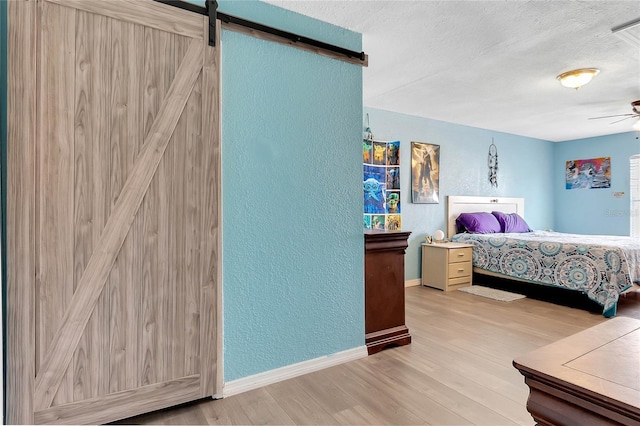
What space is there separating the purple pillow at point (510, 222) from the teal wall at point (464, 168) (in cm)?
44

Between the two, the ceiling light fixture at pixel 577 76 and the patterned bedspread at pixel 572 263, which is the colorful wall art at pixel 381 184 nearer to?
the patterned bedspread at pixel 572 263

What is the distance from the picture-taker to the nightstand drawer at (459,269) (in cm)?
459

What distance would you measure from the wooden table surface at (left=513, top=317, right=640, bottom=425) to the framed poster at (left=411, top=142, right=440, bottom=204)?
4.22 metres

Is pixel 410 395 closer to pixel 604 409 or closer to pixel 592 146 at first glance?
pixel 604 409

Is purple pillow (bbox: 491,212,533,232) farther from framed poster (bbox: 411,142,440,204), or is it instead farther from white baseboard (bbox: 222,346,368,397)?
white baseboard (bbox: 222,346,368,397)

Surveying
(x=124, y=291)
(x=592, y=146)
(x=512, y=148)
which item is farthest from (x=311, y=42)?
(x=592, y=146)

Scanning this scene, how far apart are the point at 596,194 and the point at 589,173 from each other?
1.34ft

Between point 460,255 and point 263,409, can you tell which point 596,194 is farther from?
point 263,409

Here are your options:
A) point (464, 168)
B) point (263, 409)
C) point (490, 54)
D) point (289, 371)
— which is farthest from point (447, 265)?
point (263, 409)

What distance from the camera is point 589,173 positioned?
A: 20.9 feet

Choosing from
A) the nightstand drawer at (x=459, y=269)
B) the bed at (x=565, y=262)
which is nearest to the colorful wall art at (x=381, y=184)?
the nightstand drawer at (x=459, y=269)

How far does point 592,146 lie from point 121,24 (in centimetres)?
756

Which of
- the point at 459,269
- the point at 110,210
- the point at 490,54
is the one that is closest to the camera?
the point at 110,210

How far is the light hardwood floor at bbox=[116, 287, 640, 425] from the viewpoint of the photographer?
5.87ft
